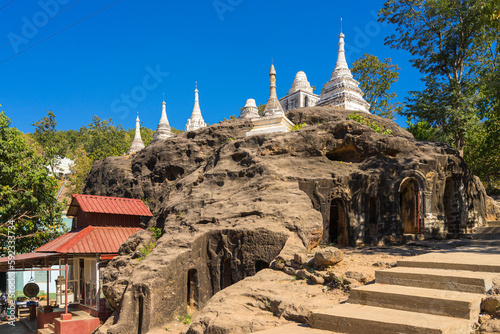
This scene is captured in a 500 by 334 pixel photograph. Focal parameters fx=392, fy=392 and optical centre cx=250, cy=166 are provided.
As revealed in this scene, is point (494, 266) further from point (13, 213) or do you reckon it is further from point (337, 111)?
point (13, 213)

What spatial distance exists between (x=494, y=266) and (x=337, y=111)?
56.6 ft

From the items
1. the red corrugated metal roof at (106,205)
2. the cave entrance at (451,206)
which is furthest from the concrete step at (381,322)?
the red corrugated metal roof at (106,205)

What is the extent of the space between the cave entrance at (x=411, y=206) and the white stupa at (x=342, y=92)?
1131cm

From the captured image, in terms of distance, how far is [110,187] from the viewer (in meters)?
30.7

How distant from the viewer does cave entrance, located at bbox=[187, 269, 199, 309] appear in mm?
13506

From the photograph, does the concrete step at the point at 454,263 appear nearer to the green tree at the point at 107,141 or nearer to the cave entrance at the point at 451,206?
the cave entrance at the point at 451,206

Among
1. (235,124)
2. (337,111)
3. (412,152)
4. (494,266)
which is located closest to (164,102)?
(235,124)

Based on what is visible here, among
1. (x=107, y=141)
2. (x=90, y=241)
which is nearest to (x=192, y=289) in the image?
(x=90, y=241)

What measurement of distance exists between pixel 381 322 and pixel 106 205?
15.4 metres

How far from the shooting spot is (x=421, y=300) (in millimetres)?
7047

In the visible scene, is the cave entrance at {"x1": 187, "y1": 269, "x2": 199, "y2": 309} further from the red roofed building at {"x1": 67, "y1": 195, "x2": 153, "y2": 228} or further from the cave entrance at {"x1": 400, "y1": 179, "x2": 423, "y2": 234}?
the cave entrance at {"x1": 400, "y1": 179, "x2": 423, "y2": 234}

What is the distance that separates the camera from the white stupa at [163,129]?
35.6 meters

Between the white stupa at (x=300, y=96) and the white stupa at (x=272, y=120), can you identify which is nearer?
the white stupa at (x=272, y=120)

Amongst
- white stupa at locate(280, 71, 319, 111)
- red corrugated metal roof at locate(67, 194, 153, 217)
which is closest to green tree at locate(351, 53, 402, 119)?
white stupa at locate(280, 71, 319, 111)
